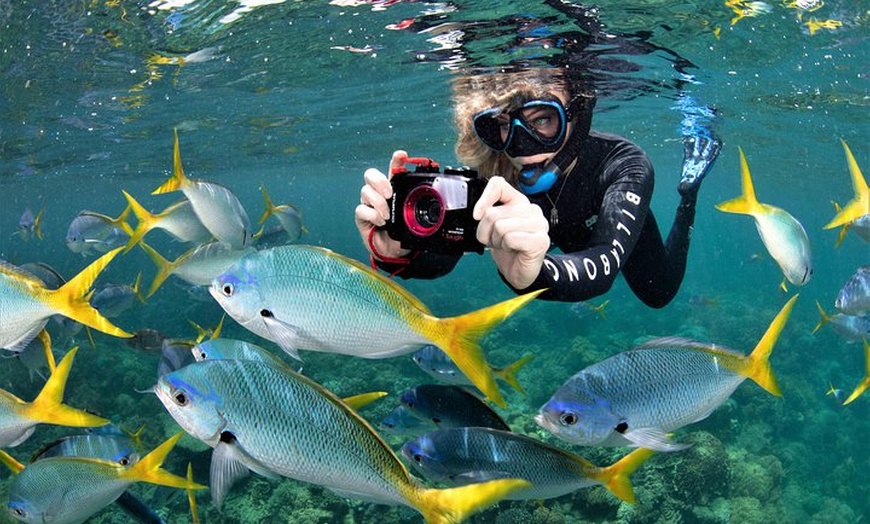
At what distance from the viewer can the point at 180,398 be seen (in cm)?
204

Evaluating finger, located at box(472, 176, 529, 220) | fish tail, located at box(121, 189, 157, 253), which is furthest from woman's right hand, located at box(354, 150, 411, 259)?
fish tail, located at box(121, 189, 157, 253)

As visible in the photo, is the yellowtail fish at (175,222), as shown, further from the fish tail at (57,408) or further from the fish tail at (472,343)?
the fish tail at (472,343)

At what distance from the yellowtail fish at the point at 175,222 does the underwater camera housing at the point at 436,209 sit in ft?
8.70

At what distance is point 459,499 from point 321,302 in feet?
3.03

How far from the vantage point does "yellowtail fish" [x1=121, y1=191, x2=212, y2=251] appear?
493cm

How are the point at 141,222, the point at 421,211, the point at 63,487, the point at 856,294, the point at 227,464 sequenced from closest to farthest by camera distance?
the point at 227,464 → the point at 421,211 → the point at 63,487 → the point at 141,222 → the point at 856,294

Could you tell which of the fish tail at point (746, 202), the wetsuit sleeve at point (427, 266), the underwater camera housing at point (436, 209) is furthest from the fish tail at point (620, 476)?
the fish tail at point (746, 202)

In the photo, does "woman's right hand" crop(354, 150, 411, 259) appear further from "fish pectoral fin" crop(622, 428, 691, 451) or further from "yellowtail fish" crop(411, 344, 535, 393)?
"fish pectoral fin" crop(622, 428, 691, 451)

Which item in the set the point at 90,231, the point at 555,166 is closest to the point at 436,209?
the point at 555,166

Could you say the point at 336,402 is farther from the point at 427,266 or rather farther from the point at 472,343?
the point at 427,266

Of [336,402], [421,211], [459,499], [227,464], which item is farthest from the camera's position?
[421,211]

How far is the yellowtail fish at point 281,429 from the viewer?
196 centimetres

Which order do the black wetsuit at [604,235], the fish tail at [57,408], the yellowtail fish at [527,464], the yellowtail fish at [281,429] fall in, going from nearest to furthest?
1. the yellowtail fish at [281,429]
2. the fish tail at [57,408]
3. the yellowtail fish at [527,464]
4. the black wetsuit at [604,235]

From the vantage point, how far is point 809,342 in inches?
850
